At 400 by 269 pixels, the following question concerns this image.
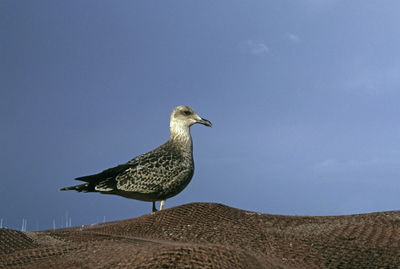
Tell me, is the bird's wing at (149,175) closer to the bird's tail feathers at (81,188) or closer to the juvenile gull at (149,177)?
the juvenile gull at (149,177)

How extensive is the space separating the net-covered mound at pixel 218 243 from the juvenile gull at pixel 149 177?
0.88m

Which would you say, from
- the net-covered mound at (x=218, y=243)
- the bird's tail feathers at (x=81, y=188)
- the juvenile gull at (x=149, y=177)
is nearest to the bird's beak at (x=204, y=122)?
the juvenile gull at (x=149, y=177)

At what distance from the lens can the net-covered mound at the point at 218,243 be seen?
1.91 m

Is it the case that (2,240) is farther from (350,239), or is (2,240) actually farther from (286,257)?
(350,239)

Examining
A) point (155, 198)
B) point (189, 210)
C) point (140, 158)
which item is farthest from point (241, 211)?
point (140, 158)

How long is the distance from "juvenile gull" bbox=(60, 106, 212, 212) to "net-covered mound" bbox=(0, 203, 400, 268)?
2.89 feet

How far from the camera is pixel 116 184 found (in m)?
4.54

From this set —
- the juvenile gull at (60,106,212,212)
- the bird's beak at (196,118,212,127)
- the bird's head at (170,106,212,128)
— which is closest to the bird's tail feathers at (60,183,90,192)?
the juvenile gull at (60,106,212,212)

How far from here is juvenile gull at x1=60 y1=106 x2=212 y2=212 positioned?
450 centimetres

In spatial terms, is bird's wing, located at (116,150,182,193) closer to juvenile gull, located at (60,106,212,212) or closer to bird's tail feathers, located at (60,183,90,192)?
juvenile gull, located at (60,106,212,212)

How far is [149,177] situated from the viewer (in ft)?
14.8

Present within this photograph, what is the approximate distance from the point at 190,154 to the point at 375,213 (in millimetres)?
1874

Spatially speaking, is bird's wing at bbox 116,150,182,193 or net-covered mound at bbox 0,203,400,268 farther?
bird's wing at bbox 116,150,182,193

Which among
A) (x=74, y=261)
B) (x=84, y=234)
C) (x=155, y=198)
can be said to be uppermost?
(x=155, y=198)
